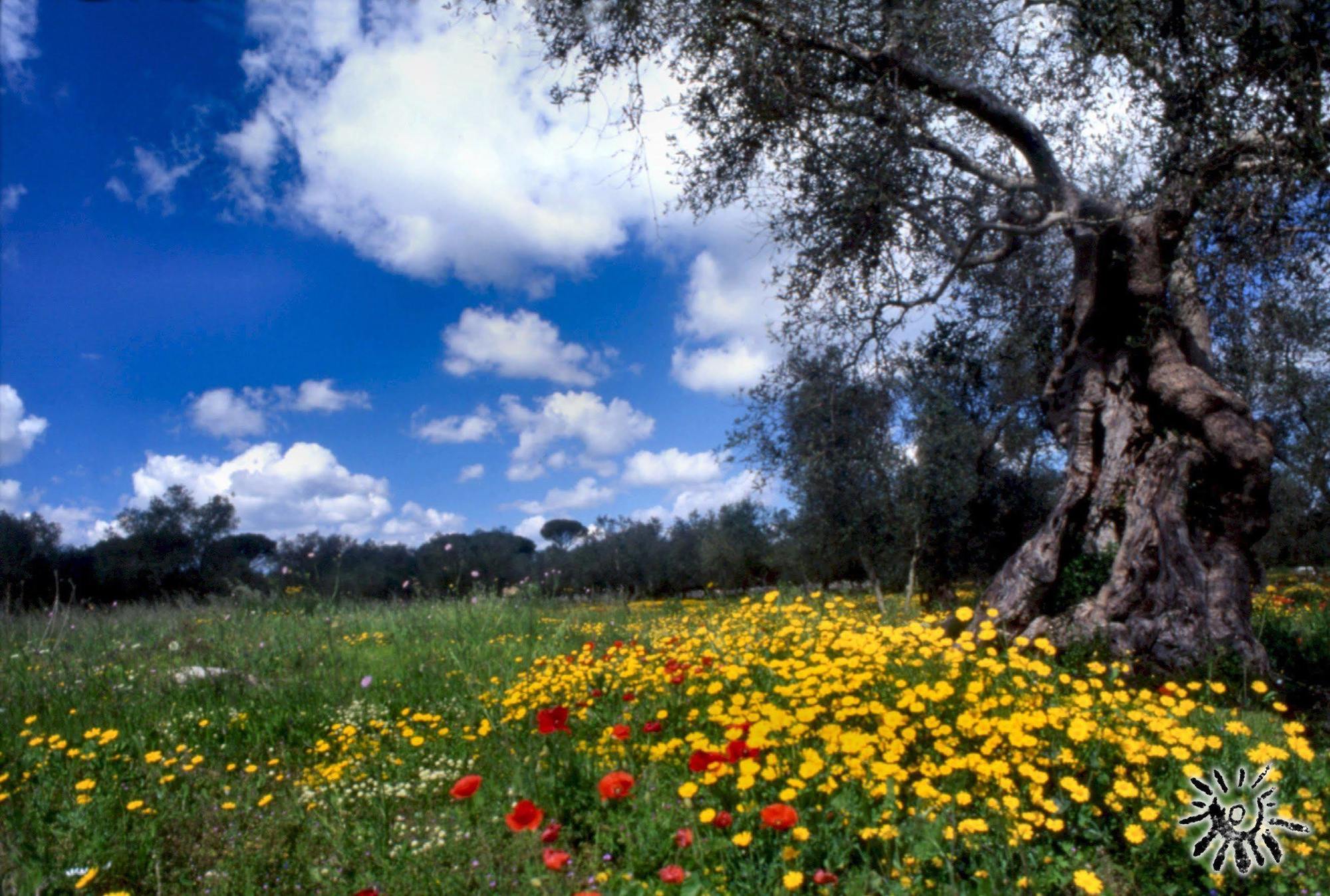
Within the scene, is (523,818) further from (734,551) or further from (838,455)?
(734,551)

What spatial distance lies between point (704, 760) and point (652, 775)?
64cm

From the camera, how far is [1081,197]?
28.7 feet

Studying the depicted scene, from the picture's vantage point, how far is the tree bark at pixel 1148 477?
8.05 meters

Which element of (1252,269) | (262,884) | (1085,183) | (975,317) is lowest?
(262,884)

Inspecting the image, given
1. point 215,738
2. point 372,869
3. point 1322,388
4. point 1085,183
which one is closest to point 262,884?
point 372,869

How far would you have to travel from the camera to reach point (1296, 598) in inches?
618

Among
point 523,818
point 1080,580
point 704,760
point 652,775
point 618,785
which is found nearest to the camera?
point 523,818

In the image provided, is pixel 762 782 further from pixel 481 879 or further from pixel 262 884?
pixel 262 884

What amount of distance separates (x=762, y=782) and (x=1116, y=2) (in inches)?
286

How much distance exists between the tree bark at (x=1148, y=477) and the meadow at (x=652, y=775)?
1251mm

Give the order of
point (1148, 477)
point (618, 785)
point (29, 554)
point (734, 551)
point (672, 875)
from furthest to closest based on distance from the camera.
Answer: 1. point (734, 551)
2. point (29, 554)
3. point (1148, 477)
4. point (618, 785)
5. point (672, 875)

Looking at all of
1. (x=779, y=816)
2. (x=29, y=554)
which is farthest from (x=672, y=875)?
(x=29, y=554)

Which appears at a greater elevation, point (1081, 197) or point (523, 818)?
point (1081, 197)

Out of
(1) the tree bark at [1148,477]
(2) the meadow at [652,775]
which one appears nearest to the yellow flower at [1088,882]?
(2) the meadow at [652,775]
